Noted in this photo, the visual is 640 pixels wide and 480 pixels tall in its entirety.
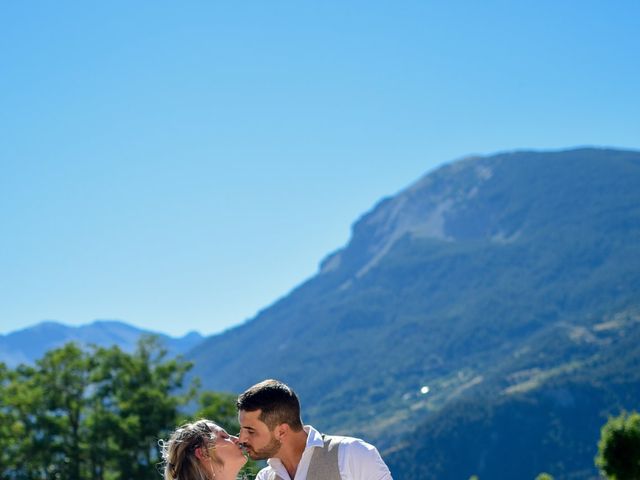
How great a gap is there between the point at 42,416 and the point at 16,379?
3232mm

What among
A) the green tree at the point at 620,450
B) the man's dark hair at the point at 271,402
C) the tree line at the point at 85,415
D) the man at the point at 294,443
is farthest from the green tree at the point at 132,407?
the man's dark hair at the point at 271,402

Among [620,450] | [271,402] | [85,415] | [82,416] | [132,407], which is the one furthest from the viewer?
[82,416]

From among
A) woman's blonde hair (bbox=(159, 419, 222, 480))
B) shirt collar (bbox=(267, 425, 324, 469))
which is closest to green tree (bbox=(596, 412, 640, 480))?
shirt collar (bbox=(267, 425, 324, 469))

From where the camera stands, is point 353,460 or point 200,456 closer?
point 353,460

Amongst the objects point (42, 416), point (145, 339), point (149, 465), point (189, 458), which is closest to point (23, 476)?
point (42, 416)

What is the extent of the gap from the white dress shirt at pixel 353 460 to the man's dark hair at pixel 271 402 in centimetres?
23

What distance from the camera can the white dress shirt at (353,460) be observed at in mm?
4766

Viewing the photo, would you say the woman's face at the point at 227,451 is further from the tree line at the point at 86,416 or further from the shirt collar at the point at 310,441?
the tree line at the point at 86,416

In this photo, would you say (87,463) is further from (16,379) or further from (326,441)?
(326,441)

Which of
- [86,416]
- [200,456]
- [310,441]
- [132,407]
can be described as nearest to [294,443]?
[310,441]

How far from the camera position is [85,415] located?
154ft

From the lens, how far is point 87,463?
4631 centimetres

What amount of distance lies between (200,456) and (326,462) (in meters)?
0.68

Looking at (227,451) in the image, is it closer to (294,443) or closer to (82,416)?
(294,443)
